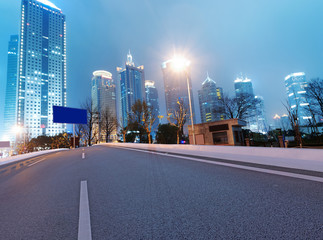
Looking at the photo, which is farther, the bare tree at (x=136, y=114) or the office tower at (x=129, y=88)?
the office tower at (x=129, y=88)

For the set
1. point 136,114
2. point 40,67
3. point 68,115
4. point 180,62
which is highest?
point 40,67

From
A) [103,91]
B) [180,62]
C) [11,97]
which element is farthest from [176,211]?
[11,97]

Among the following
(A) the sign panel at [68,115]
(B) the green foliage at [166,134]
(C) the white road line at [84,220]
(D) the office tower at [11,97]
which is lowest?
(C) the white road line at [84,220]

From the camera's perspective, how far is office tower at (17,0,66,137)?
111 m

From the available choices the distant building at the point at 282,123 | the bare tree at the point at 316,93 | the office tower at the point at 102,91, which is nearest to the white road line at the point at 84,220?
the bare tree at the point at 316,93

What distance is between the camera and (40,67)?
119 m

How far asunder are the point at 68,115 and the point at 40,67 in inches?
4872

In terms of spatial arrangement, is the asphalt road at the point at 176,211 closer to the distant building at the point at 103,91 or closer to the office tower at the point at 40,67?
the office tower at the point at 40,67

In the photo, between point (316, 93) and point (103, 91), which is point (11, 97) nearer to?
point (103, 91)

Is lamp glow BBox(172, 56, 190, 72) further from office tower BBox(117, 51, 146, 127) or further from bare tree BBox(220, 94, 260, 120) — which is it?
office tower BBox(117, 51, 146, 127)

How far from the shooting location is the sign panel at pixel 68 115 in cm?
2647

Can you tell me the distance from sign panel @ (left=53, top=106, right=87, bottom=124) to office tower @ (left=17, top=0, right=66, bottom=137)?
102 m

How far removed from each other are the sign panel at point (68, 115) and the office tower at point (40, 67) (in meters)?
102

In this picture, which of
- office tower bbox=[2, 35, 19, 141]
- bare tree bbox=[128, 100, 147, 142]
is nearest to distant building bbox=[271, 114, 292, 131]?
bare tree bbox=[128, 100, 147, 142]
